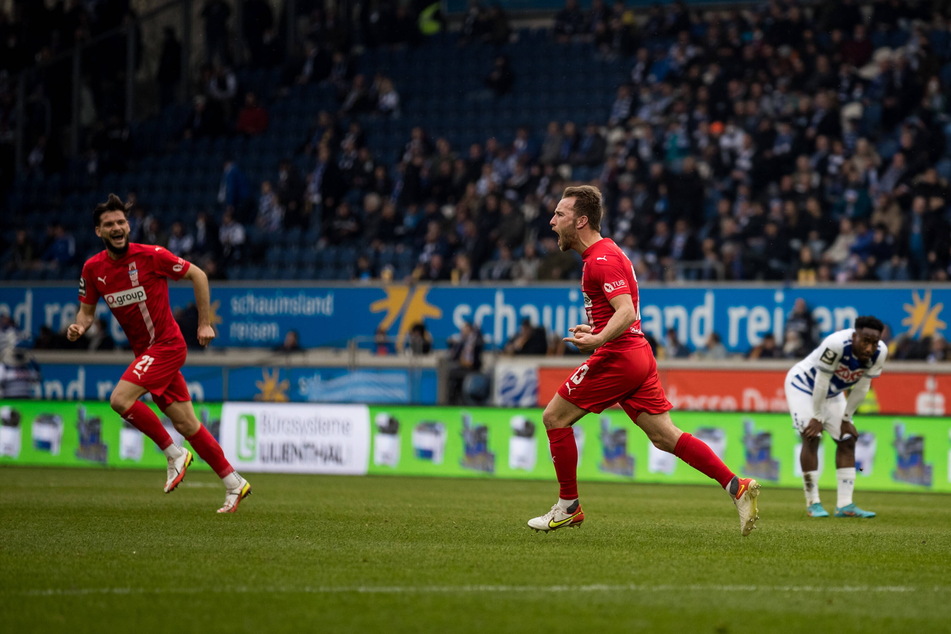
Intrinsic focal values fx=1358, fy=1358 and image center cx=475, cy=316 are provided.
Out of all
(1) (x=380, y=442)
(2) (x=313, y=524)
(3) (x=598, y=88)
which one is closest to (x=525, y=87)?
(3) (x=598, y=88)

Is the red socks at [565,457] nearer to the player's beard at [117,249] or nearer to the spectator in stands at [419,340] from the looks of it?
the player's beard at [117,249]

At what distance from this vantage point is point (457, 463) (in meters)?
19.1

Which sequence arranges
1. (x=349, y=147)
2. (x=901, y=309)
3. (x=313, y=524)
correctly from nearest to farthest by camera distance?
(x=313, y=524), (x=901, y=309), (x=349, y=147)

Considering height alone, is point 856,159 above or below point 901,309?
above

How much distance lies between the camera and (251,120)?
31578 millimetres

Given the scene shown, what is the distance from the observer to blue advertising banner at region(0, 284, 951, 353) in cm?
2103

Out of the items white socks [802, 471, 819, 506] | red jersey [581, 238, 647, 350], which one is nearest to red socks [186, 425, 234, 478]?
red jersey [581, 238, 647, 350]

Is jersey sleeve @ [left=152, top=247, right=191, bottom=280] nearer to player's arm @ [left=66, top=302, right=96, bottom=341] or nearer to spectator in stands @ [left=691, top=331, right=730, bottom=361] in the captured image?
player's arm @ [left=66, top=302, right=96, bottom=341]

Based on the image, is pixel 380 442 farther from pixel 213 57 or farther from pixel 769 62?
pixel 213 57

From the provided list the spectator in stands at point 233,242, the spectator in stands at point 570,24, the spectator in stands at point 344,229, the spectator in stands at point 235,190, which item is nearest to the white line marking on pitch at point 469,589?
the spectator in stands at point 344,229

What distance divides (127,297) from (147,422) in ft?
3.45

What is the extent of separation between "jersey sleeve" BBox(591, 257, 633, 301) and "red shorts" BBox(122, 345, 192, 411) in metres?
3.87

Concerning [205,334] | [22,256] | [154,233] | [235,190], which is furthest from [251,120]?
[205,334]

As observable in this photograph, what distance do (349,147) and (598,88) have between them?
5465mm
